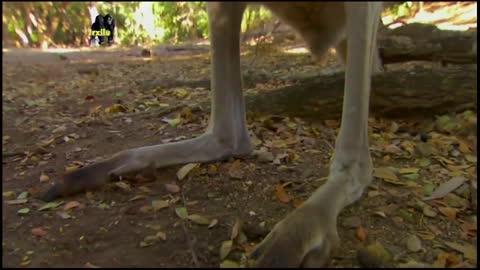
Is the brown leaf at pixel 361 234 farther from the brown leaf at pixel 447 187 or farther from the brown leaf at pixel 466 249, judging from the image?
the brown leaf at pixel 447 187

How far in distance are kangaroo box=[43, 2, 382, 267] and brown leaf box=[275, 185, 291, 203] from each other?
0.64ft

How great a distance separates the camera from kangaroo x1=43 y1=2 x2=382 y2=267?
1.62m

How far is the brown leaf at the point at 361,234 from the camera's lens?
185cm

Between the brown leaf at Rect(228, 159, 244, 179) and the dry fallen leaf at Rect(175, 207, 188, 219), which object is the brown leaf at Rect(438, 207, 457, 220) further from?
the dry fallen leaf at Rect(175, 207, 188, 219)

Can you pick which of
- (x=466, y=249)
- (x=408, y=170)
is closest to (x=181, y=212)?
(x=466, y=249)

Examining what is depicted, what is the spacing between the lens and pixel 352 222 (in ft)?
6.33

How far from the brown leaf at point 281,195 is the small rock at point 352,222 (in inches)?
9.2

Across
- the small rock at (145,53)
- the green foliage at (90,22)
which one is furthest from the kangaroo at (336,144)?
the small rock at (145,53)

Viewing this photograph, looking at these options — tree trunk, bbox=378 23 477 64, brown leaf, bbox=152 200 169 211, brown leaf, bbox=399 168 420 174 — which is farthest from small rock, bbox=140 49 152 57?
brown leaf, bbox=152 200 169 211

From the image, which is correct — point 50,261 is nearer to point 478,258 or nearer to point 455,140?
point 478,258

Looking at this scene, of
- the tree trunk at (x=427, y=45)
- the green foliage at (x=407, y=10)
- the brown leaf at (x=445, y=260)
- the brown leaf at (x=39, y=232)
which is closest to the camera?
the brown leaf at (x=445, y=260)

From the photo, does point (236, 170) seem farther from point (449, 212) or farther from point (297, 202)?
point (449, 212)

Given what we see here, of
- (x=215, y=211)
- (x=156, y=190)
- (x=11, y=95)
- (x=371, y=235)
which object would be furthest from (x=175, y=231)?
(x=11, y=95)

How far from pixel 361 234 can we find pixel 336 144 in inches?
11.2
